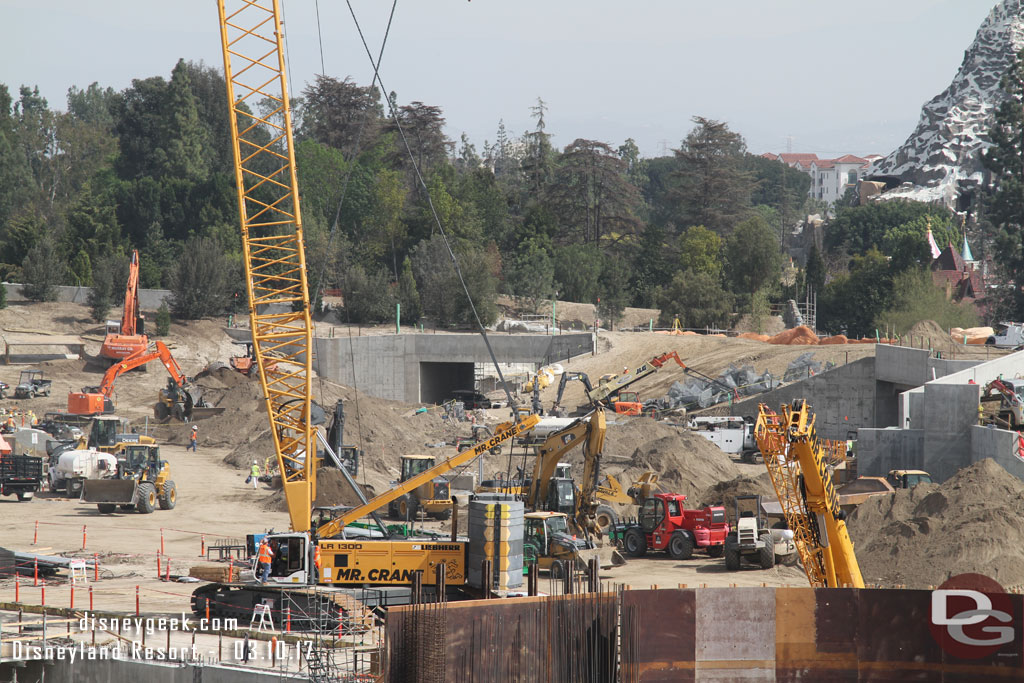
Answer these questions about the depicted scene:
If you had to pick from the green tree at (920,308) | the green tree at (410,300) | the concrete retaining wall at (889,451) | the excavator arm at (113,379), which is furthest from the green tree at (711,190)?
the concrete retaining wall at (889,451)

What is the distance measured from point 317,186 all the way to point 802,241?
7162 centimetres

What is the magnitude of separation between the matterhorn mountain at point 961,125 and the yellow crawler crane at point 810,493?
455ft

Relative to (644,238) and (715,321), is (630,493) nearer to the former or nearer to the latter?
(715,321)

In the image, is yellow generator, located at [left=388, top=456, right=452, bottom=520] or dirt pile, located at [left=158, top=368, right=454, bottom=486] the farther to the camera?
dirt pile, located at [left=158, top=368, right=454, bottom=486]

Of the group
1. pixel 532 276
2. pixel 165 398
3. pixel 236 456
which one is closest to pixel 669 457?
pixel 236 456

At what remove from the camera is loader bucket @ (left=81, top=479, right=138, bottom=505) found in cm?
3550

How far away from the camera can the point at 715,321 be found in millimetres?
78938

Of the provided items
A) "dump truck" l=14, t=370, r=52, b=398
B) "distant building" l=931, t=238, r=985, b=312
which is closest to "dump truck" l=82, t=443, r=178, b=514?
"dump truck" l=14, t=370, r=52, b=398

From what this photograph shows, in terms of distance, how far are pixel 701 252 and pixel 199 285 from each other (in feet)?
130

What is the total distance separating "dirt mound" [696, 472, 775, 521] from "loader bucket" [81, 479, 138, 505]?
55.7 ft

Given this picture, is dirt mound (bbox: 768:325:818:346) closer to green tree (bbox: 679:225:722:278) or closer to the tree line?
the tree line

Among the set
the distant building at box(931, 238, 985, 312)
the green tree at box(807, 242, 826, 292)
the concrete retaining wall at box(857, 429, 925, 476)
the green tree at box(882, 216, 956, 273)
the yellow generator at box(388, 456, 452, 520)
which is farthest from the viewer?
the green tree at box(882, 216, 956, 273)

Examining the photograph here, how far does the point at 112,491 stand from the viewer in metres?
35.5

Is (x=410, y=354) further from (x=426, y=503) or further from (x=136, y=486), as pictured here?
(x=426, y=503)
